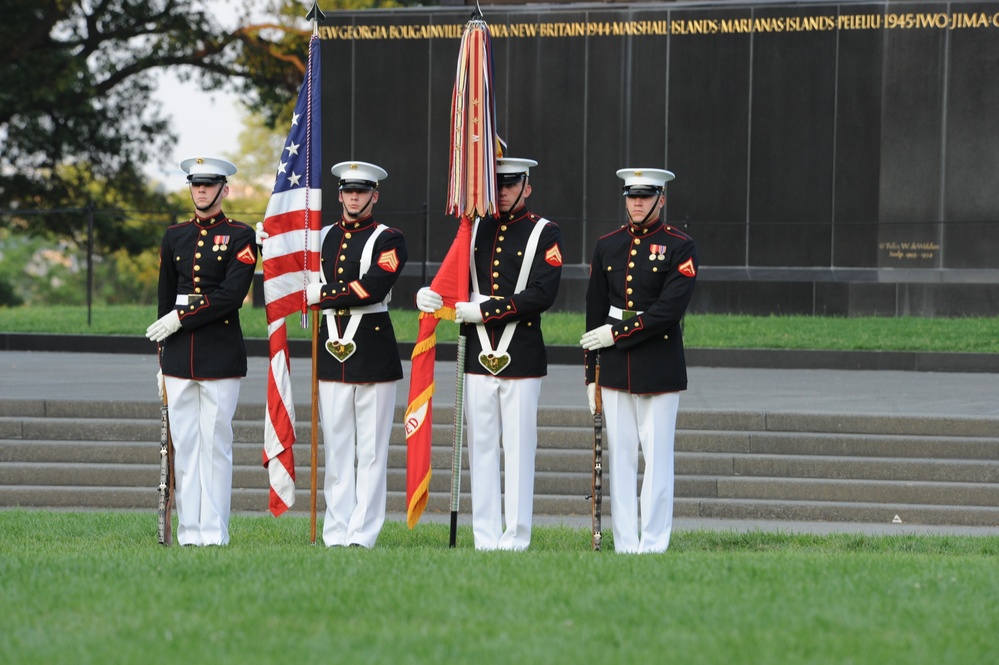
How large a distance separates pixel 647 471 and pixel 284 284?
2.17 m

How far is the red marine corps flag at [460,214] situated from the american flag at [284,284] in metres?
0.66

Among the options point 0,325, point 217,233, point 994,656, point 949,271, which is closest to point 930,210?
point 949,271

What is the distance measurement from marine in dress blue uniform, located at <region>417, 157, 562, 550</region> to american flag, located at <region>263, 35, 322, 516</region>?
2.65 feet

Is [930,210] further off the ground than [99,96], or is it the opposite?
[99,96]

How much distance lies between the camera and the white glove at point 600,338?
7.09m

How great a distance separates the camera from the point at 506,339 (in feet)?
23.7

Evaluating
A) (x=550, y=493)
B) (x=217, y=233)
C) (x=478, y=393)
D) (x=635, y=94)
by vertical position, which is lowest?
(x=550, y=493)

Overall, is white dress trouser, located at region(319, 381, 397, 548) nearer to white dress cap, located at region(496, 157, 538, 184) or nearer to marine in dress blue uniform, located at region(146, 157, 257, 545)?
marine in dress blue uniform, located at region(146, 157, 257, 545)

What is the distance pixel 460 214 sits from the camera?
7.43m

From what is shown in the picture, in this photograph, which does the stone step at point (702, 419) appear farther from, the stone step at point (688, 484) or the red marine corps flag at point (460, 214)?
the red marine corps flag at point (460, 214)

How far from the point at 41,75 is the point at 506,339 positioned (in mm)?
20026

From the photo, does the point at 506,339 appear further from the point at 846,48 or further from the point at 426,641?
the point at 846,48

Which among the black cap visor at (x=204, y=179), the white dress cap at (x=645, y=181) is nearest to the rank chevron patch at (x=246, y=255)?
the black cap visor at (x=204, y=179)

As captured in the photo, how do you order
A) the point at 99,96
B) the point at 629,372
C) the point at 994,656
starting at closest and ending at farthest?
1. the point at 994,656
2. the point at 629,372
3. the point at 99,96
